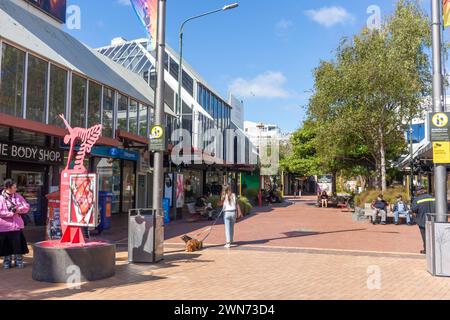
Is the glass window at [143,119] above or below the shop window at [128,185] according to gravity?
above

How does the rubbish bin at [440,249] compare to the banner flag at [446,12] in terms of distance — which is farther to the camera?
the banner flag at [446,12]

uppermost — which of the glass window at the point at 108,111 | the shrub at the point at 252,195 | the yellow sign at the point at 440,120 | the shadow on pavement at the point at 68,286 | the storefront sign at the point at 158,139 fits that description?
the glass window at the point at 108,111

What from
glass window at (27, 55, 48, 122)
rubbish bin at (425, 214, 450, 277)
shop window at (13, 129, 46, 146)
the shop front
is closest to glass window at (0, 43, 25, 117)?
glass window at (27, 55, 48, 122)

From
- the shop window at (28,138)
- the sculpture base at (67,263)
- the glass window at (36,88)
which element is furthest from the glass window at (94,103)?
the sculpture base at (67,263)

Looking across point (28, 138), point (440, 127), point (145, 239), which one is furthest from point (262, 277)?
point (28, 138)

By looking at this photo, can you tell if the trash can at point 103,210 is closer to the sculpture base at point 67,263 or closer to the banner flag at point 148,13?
the banner flag at point 148,13

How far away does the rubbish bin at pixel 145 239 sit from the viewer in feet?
29.8

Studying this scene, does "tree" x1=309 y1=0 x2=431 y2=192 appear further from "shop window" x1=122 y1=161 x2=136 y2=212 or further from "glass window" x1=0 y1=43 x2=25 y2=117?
"glass window" x1=0 y1=43 x2=25 y2=117

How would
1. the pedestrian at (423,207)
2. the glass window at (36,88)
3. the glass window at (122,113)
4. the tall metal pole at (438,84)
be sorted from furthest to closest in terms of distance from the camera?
1. the glass window at (122,113)
2. the glass window at (36,88)
3. the pedestrian at (423,207)
4. the tall metal pole at (438,84)

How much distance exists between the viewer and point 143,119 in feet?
74.3

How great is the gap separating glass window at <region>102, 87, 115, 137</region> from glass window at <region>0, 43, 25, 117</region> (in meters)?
5.05

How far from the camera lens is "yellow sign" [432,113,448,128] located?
8.25 metres

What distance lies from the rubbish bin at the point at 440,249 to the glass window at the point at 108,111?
1431 cm

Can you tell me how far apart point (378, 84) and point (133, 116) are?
1237 centimetres
